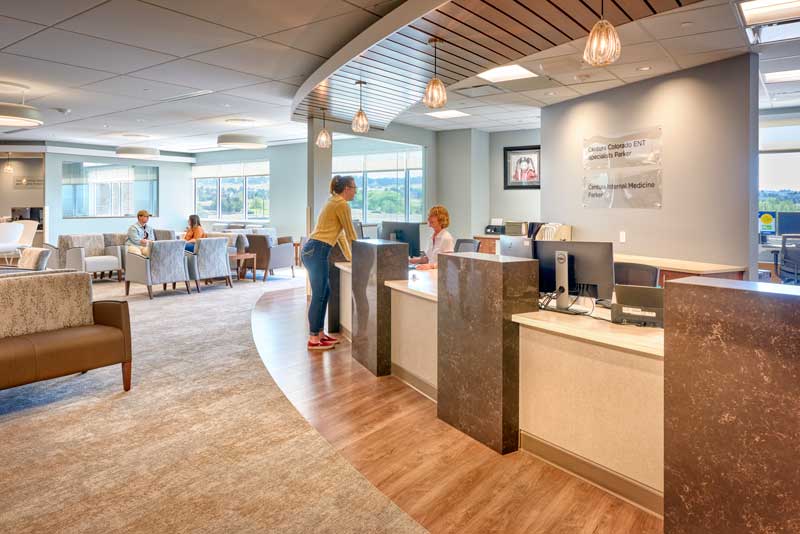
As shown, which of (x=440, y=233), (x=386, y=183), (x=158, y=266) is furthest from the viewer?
(x=386, y=183)

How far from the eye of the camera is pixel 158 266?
832 centimetres

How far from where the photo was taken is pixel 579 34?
4074 mm

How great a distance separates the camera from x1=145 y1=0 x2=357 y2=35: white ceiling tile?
13.1 feet

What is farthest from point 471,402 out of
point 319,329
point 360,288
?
point 319,329

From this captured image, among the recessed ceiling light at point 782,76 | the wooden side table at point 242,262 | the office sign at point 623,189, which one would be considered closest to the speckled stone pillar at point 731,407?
the office sign at point 623,189

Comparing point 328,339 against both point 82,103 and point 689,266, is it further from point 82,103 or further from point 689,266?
point 82,103

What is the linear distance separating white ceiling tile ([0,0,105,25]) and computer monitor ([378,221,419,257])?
10.1 ft

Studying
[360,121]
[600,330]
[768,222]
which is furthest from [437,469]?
[768,222]

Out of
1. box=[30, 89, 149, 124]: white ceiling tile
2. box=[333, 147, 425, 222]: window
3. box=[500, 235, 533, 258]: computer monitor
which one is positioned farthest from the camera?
box=[333, 147, 425, 222]: window

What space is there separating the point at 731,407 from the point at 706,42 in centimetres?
401

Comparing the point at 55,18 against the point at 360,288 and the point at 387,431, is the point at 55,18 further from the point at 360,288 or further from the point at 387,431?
the point at 387,431

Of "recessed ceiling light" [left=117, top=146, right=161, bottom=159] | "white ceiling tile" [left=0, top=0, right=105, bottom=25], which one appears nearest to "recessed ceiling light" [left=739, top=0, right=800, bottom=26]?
"white ceiling tile" [left=0, top=0, right=105, bottom=25]

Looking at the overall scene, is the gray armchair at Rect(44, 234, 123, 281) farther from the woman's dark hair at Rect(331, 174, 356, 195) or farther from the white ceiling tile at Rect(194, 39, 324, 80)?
the woman's dark hair at Rect(331, 174, 356, 195)

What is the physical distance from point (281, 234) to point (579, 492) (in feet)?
41.0
